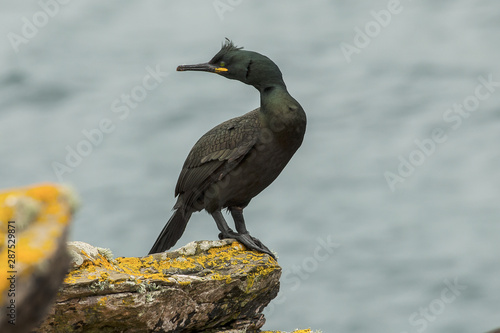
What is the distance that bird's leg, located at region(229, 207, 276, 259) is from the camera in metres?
9.27

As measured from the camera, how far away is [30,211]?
12.0 ft

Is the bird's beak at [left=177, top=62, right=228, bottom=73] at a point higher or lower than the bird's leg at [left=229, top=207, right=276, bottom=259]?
higher

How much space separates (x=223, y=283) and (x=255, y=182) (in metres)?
1.66

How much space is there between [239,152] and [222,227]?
3.37ft

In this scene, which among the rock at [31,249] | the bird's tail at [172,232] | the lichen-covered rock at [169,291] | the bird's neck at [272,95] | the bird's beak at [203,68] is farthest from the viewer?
the bird's tail at [172,232]

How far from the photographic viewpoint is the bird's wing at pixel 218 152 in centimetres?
941

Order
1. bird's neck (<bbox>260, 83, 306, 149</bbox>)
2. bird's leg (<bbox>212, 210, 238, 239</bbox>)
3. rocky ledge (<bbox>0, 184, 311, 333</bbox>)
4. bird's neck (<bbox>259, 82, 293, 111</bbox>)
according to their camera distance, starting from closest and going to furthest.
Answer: rocky ledge (<bbox>0, 184, 311, 333</bbox>)
bird's neck (<bbox>260, 83, 306, 149</bbox>)
bird's neck (<bbox>259, 82, 293, 111</bbox>)
bird's leg (<bbox>212, 210, 238, 239</bbox>)

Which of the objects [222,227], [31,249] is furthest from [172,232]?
[31,249]

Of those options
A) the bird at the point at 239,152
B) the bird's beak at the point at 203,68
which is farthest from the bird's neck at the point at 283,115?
the bird's beak at the point at 203,68

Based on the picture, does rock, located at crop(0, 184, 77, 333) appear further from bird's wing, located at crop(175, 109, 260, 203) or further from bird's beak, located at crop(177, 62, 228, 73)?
bird's beak, located at crop(177, 62, 228, 73)

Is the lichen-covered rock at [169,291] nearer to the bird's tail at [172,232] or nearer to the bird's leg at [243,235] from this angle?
the bird's leg at [243,235]

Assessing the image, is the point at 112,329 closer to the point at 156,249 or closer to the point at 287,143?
the point at 156,249

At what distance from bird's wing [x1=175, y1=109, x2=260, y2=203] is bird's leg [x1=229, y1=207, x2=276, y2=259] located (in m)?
0.56

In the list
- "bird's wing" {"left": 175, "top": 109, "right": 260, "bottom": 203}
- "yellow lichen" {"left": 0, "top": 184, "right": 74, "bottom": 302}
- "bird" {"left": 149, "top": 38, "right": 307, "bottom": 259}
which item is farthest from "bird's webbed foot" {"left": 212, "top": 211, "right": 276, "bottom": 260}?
"yellow lichen" {"left": 0, "top": 184, "right": 74, "bottom": 302}
